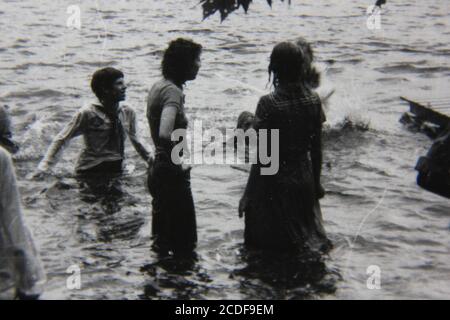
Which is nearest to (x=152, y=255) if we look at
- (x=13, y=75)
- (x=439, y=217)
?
(x=439, y=217)

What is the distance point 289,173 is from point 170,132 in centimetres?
100

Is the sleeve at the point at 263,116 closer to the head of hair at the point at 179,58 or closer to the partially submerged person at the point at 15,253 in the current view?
the head of hair at the point at 179,58

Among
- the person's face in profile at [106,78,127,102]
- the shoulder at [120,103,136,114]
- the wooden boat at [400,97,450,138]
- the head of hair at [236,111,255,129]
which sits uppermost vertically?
the person's face in profile at [106,78,127,102]

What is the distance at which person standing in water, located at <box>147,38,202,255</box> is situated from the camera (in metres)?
5.31

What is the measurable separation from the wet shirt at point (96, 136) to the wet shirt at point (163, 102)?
5.30 ft

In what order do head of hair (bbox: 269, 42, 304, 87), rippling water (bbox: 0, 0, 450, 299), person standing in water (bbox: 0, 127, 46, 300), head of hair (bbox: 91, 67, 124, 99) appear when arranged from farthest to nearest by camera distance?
1. head of hair (bbox: 91, 67, 124, 99)
2. rippling water (bbox: 0, 0, 450, 299)
3. head of hair (bbox: 269, 42, 304, 87)
4. person standing in water (bbox: 0, 127, 46, 300)

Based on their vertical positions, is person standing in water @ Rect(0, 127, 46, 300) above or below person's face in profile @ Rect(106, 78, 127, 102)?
below

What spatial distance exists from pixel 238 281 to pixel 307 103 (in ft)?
5.53

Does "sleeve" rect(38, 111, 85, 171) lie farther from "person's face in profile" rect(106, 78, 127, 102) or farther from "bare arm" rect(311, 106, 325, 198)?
"bare arm" rect(311, 106, 325, 198)

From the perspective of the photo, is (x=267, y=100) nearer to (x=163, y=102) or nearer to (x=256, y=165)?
(x=256, y=165)

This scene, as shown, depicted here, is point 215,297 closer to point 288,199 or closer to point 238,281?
point 238,281

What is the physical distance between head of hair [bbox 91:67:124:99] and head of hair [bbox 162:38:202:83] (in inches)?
62.1

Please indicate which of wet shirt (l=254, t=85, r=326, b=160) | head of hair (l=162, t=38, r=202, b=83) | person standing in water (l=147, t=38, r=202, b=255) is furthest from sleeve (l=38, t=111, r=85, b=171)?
wet shirt (l=254, t=85, r=326, b=160)

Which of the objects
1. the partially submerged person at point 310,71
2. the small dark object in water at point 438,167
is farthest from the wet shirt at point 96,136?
the small dark object in water at point 438,167
